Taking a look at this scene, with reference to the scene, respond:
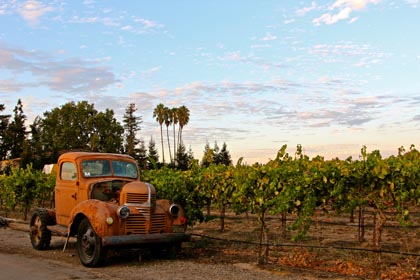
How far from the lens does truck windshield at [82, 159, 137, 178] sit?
36.0ft

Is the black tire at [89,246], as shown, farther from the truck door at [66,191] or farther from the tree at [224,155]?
the tree at [224,155]

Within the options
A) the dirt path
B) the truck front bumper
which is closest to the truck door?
the dirt path

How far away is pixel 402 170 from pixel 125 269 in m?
5.46

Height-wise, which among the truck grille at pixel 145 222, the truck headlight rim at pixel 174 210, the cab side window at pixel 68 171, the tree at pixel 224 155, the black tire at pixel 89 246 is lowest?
the black tire at pixel 89 246

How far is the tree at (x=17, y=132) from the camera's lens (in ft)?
231

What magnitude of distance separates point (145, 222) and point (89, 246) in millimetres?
1223

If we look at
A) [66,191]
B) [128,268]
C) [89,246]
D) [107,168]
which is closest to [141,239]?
[128,268]

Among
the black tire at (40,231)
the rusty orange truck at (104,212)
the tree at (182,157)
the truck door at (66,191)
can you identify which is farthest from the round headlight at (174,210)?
the tree at (182,157)

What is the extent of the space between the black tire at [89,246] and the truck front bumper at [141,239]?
300mm

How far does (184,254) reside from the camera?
1127cm

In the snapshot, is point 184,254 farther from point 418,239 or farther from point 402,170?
point 418,239

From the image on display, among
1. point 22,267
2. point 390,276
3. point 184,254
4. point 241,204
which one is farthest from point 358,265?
point 22,267

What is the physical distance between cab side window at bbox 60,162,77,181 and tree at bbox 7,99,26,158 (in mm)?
63418

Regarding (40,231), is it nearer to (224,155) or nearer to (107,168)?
(107,168)
